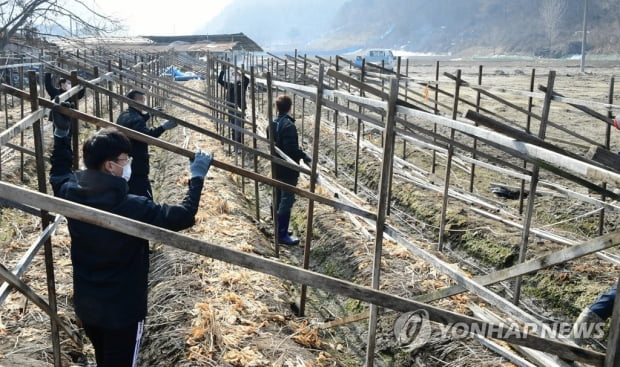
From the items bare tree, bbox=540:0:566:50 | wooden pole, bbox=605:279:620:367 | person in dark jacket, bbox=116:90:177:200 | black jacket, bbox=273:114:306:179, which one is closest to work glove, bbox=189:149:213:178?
wooden pole, bbox=605:279:620:367

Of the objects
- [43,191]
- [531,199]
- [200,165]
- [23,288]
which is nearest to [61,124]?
[43,191]

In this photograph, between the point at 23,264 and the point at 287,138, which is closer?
the point at 23,264

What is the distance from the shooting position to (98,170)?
309 centimetres

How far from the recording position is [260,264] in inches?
94.1

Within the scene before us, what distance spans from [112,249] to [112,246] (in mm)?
22

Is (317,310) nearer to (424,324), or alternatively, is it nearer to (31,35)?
(424,324)

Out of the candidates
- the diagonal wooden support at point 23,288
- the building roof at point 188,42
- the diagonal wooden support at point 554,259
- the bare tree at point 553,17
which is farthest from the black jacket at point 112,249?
the bare tree at point 553,17

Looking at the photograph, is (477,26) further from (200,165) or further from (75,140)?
(200,165)

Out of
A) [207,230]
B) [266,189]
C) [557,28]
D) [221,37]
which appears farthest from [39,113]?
[557,28]

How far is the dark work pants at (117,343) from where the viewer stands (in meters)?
3.32

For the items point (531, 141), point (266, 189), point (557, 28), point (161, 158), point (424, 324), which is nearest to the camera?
point (531, 141)

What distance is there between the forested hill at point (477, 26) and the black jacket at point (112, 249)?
3078 inches

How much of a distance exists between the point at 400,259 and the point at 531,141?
4038 mm

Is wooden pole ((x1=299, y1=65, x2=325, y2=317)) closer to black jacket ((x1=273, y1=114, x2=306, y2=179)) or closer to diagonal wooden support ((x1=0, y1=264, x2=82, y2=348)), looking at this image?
black jacket ((x1=273, y1=114, x2=306, y2=179))
